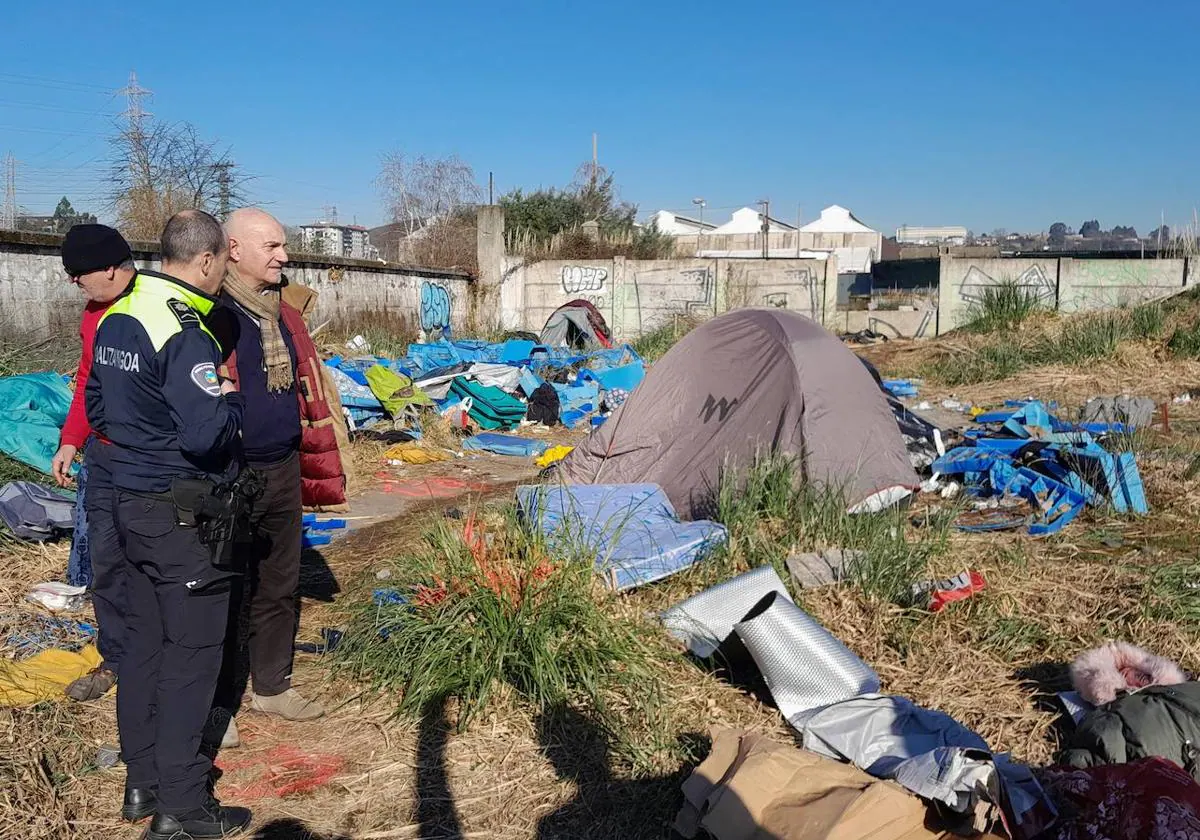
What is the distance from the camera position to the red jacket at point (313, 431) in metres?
3.94

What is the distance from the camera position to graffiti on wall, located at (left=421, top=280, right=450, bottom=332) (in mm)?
17047

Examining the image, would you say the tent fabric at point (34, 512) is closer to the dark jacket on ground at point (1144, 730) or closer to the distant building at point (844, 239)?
the dark jacket on ground at point (1144, 730)

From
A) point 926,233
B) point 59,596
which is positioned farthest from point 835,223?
point 59,596

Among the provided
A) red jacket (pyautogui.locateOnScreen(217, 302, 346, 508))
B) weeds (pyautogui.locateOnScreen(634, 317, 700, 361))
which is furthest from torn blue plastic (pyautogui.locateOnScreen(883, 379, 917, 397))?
red jacket (pyautogui.locateOnScreen(217, 302, 346, 508))

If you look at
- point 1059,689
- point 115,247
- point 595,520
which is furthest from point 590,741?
point 115,247

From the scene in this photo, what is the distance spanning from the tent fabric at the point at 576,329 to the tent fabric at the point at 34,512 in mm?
10987

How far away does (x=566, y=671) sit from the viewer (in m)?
3.73

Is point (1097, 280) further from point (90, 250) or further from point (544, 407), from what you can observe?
point (90, 250)

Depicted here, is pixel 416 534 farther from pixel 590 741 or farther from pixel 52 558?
pixel 590 741

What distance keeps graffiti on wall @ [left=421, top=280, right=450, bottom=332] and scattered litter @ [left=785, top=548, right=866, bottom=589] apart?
13271mm

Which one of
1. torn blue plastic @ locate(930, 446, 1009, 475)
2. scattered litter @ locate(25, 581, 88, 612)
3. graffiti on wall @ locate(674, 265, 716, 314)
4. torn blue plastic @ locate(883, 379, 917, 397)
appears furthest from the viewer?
graffiti on wall @ locate(674, 265, 716, 314)

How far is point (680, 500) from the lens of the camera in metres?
5.98

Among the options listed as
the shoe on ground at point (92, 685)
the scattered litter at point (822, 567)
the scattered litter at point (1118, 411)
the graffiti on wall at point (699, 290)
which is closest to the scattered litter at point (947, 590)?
the scattered litter at point (822, 567)

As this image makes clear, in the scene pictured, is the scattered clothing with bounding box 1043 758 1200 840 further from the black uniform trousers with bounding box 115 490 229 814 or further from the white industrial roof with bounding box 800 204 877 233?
the white industrial roof with bounding box 800 204 877 233
